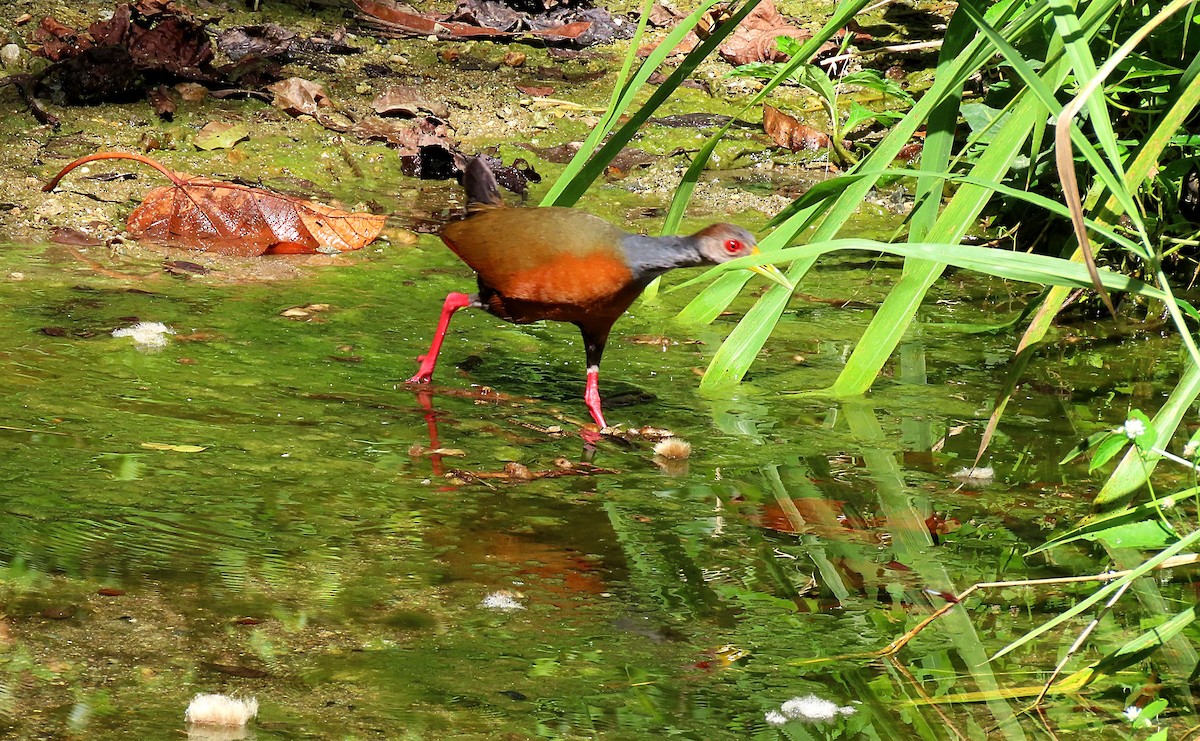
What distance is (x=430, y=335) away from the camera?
4973 mm

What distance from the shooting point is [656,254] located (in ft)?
14.3

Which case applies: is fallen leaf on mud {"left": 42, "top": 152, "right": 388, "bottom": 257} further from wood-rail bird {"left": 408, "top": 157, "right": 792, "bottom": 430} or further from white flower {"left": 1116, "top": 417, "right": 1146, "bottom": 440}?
white flower {"left": 1116, "top": 417, "right": 1146, "bottom": 440}

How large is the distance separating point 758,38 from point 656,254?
438cm

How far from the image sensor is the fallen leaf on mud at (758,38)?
820 cm

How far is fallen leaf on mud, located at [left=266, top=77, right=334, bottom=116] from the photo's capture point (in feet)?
23.2

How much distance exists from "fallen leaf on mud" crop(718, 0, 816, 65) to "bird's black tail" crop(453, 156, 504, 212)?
320cm

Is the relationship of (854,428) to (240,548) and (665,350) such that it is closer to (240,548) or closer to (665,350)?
(665,350)

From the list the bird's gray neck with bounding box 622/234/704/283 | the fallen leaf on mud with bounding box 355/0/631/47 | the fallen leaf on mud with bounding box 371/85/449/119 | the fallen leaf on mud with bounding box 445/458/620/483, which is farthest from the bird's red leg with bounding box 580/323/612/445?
the fallen leaf on mud with bounding box 355/0/631/47

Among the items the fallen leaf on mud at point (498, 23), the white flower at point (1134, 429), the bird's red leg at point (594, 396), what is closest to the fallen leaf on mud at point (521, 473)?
the bird's red leg at point (594, 396)

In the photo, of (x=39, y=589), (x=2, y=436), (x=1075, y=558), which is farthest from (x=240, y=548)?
(x=1075, y=558)

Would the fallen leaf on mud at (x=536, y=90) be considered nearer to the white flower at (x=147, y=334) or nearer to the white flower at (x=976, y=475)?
the white flower at (x=147, y=334)

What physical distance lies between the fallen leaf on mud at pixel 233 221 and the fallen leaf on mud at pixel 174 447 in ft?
7.35

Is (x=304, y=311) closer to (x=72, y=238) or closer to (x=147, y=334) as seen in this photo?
(x=147, y=334)

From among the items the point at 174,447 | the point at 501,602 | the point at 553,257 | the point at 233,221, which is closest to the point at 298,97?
the point at 233,221
